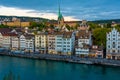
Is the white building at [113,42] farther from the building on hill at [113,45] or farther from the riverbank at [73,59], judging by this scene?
the riverbank at [73,59]

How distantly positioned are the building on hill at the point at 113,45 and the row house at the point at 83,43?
1.83 meters

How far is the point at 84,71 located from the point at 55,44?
888 cm

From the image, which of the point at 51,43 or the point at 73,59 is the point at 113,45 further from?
the point at 51,43

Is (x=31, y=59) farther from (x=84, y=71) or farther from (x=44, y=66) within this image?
(x=84, y=71)

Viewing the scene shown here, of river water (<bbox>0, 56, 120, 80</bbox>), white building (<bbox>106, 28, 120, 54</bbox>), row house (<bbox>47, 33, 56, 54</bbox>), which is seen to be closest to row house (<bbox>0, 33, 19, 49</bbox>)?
row house (<bbox>47, 33, 56, 54</bbox>)

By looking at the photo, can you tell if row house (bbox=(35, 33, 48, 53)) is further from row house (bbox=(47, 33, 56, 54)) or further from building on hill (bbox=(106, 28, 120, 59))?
building on hill (bbox=(106, 28, 120, 59))

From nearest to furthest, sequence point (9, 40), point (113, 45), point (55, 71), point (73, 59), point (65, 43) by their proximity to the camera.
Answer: point (55, 71) < point (73, 59) < point (113, 45) < point (65, 43) < point (9, 40)

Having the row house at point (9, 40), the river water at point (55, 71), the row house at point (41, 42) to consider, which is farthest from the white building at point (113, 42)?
the row house at point (9, 40)

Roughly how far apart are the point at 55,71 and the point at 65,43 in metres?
8.02

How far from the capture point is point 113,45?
27.0 m

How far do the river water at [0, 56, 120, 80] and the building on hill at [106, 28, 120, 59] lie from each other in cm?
347

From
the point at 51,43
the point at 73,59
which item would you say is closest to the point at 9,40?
the point at 51,43

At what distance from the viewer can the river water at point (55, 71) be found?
64.2ft

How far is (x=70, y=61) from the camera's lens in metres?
25.8
